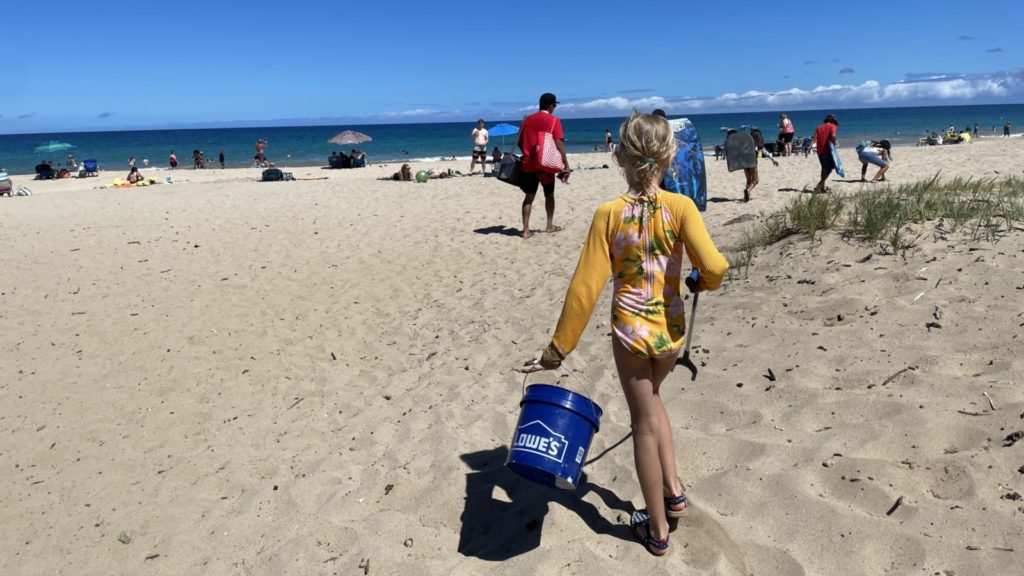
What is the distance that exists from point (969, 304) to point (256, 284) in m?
6.72

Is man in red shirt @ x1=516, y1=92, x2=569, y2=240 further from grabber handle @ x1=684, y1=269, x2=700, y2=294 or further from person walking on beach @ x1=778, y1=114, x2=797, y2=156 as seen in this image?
person walking on beach @ x1=778, y1=114, x2=797, y2=156

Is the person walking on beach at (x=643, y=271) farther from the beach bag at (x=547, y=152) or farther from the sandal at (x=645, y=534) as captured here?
the beach bag at (x=547, y=152)

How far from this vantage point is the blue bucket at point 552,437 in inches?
108

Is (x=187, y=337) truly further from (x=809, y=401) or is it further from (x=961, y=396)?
(x=961, y=396)

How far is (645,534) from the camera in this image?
2.85m

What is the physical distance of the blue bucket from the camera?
9.01 feet

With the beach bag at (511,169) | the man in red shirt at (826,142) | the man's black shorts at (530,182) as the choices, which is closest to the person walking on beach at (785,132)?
the man in red shirt at (826,142)

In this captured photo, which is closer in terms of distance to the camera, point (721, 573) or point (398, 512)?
point (721, 573)

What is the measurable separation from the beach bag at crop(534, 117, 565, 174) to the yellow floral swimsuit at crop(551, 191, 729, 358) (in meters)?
6.19

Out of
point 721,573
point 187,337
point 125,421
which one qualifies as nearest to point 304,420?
point 125,421

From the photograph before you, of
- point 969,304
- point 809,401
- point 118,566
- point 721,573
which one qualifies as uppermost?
point 969,304

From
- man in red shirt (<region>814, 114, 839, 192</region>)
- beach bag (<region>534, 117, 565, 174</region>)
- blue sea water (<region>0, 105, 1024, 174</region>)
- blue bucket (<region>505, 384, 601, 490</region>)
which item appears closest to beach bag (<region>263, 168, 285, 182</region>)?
blue sea water (<region>0, 105, 1024, 174</region>)

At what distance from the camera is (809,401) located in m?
3.67

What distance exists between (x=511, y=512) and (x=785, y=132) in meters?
21.5
